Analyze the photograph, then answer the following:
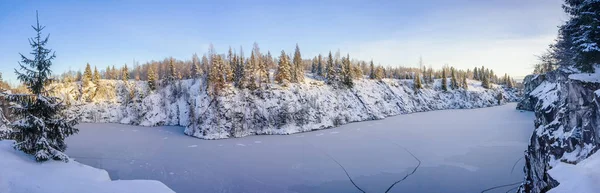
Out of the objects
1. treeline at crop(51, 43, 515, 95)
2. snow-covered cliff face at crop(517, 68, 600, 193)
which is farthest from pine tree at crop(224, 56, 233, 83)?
snow-covered cliff face at crop(517, 68, 600, 193)

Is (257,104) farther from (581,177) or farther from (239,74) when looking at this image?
(581,177)

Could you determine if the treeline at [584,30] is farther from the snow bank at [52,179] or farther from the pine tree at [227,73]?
the pine tree at [227,73]

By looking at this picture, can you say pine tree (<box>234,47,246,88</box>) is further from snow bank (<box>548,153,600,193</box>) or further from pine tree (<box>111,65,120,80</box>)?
pine tree (<box>111,65,120,80</box>)

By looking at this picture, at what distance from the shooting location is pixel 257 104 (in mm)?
47812

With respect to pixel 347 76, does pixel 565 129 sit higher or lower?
lower

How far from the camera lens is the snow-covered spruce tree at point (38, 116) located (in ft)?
37.5

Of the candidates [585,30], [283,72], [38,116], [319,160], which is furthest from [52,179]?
[283,72]

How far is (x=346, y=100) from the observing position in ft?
199

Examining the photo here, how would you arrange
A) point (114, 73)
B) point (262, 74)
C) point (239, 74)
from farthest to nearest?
1. point (114, 73)
2. point (262, 74)
3. point (239, 74)

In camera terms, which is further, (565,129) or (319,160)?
(319,160)

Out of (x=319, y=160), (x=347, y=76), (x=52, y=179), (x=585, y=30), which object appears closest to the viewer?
(x=52, y=179)

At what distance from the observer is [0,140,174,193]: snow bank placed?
29.0 feet

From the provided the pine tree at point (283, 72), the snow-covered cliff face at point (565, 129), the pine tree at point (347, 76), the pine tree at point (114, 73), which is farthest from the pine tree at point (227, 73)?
the pine tree at point (114, 73)

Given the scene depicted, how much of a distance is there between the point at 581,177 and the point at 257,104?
43307 millimetres
